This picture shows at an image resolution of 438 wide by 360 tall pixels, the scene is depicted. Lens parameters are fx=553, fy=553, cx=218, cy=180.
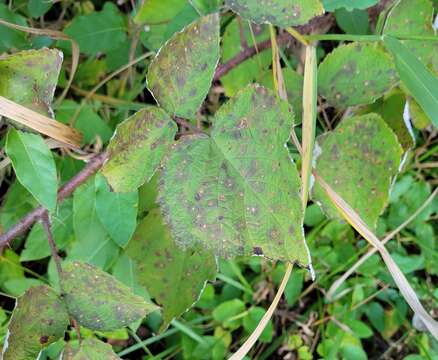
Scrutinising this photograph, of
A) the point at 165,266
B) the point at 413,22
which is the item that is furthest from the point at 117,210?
the point at 413,22

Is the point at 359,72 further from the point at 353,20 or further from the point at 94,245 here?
the point at 94,245

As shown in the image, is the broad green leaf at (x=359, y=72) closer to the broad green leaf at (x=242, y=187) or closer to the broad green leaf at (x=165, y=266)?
the broad green leaf at (x=242, y=187)

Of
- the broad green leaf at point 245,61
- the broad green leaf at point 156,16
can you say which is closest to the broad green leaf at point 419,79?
the broad green leaf at point 245,61

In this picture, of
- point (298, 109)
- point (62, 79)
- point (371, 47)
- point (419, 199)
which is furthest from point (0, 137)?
point (419, 199)

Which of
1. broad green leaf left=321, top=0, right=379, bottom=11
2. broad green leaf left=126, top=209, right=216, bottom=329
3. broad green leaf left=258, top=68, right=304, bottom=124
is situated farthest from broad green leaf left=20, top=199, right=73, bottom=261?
broad green leaf left=321, top=0, right=379, bottom=11

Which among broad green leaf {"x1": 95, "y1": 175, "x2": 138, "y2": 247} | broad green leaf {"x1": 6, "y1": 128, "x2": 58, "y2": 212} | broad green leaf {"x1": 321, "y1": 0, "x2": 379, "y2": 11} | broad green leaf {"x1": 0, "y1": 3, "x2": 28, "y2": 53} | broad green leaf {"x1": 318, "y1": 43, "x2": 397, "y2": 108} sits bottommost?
broad green leaf {"x1": 95, "y1": 175, "x2": 138, "y2": 247}

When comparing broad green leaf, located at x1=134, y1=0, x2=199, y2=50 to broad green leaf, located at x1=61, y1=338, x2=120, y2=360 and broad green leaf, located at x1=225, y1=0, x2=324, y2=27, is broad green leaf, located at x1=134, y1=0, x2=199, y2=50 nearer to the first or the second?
broad green leaf, located at x1=225, y1=0, x2=324, y2=27
